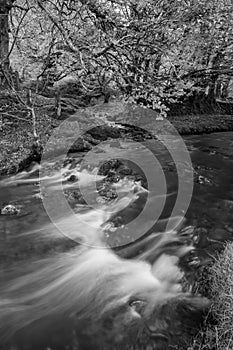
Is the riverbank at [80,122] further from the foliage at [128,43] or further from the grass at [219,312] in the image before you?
the grass at [219,312]

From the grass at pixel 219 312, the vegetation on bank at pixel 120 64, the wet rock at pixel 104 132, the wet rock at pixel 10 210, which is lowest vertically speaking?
the wet rock at pixel 10 210

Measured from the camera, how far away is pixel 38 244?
5246 millimetres

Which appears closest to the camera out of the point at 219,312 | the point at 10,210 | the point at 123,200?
the point at 219,312

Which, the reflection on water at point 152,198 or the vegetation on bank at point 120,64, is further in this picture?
the reflection on water at point 152,198

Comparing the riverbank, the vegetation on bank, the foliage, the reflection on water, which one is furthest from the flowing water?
the foliage

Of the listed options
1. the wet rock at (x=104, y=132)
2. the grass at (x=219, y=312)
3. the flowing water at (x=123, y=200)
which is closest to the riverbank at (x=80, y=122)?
the wet rock at (x=104, y=132)

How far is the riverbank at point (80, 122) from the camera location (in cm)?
870

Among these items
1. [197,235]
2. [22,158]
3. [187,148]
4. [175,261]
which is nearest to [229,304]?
[175,261]

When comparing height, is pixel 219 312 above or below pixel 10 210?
above

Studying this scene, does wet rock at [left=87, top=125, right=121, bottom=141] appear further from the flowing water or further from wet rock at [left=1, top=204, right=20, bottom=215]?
wet rock at [left=1, top=204, right=20, bottom=215]

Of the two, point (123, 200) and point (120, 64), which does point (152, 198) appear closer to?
point (123, 200)

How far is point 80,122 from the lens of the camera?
39.2 feet

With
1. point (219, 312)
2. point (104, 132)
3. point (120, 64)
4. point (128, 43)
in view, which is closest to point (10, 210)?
point (120, 64)

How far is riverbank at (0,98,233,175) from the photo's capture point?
8.70m
